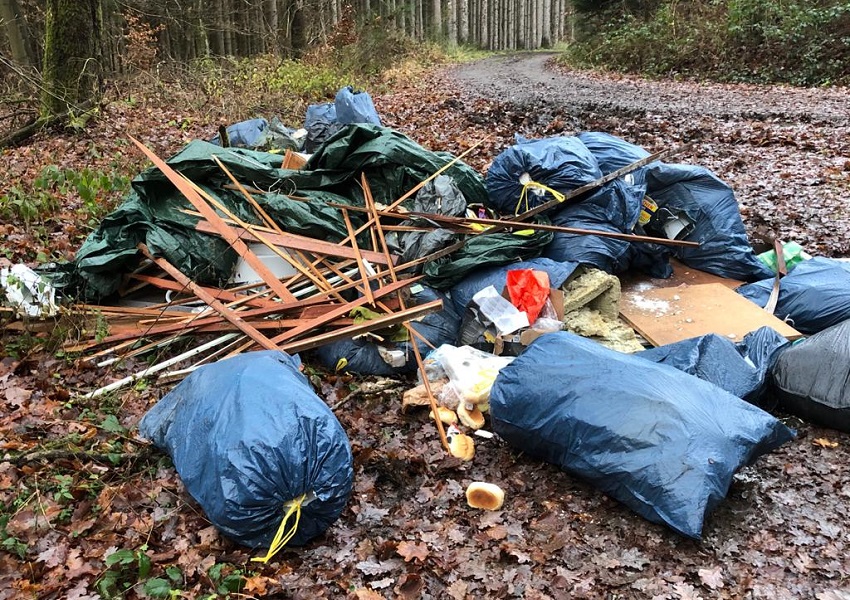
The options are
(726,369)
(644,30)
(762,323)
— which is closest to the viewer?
(726,369)

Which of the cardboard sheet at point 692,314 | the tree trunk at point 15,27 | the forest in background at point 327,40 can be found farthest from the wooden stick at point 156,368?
the tree trunk at point 15,27

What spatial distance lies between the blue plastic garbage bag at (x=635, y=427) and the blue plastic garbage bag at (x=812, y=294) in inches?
62.8

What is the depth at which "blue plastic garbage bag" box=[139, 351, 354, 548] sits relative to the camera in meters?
2.21

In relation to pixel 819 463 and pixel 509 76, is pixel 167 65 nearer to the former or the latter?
pixel 509 76

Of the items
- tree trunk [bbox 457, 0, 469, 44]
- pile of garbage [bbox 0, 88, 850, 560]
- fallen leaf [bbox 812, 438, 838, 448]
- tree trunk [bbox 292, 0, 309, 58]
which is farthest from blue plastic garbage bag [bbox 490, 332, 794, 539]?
tree trunk [bbox 457, 0, 469, 44]

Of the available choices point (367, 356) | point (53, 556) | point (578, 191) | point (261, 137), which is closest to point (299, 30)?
point (261, 137)

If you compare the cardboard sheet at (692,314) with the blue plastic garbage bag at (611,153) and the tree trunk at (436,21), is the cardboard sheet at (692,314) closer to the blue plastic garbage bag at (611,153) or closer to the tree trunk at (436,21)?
the blue plastic garbage bag at (611,153)

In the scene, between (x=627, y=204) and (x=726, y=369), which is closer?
(x=726, y=369)

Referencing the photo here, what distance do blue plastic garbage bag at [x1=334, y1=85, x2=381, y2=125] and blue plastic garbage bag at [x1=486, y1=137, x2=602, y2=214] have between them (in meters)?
2.21

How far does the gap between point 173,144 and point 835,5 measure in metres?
12.2

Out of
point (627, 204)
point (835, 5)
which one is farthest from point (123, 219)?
point (835, 5)

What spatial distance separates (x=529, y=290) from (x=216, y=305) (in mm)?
1957

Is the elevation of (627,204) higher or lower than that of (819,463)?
higher

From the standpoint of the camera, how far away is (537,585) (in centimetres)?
225
